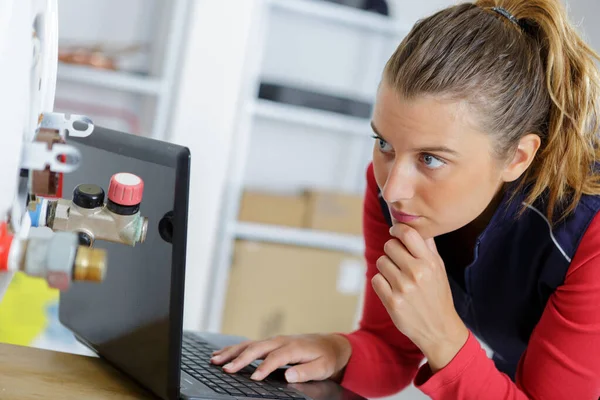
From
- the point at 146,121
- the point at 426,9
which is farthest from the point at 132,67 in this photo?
the point at 426,9

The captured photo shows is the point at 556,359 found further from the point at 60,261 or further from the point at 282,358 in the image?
the point at 60,261

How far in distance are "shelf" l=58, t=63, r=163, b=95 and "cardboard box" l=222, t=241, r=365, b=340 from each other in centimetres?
54

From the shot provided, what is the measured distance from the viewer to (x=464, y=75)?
977 millimetres

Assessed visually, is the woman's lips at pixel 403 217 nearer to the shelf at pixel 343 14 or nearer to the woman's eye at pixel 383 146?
the woman's eye at pixel 383 146

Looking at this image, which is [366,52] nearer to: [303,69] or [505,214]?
[303,69]

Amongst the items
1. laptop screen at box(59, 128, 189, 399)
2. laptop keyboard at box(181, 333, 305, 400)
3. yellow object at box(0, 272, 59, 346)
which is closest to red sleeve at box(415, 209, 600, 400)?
laptop keyboard at box(181, 333, 305, 400)

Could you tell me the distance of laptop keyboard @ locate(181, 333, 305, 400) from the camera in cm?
80

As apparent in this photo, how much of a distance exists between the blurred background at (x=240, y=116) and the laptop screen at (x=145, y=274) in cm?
137

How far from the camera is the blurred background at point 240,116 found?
2.31 meters

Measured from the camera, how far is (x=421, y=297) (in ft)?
3.12

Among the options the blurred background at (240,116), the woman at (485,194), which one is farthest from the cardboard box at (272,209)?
the woman at (485,194)

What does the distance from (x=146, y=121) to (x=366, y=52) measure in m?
0.81

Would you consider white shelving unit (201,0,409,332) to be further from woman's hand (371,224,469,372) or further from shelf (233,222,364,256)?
woman's hand (371,224,469,372)

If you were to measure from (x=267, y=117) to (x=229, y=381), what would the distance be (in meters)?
1.82
